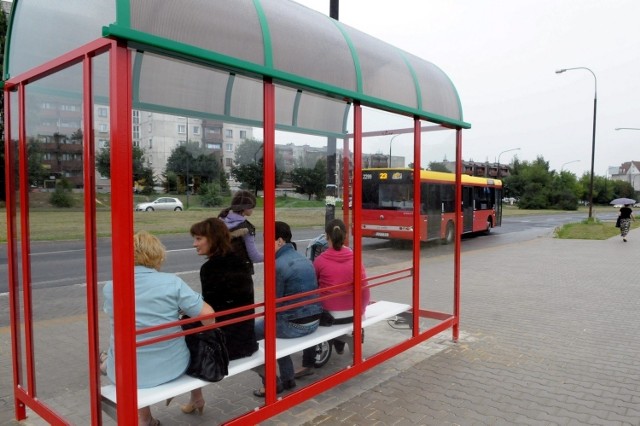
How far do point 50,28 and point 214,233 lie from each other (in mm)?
1541

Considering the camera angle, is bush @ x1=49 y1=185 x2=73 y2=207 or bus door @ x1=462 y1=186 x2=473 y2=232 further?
bus door @ x1=462 y1=186 x2=473 y2=232

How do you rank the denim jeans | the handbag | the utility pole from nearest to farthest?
the handbag < the denim jeans < the utility pole

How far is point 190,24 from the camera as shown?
275 cm

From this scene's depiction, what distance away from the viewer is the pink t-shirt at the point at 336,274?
4.25 meters

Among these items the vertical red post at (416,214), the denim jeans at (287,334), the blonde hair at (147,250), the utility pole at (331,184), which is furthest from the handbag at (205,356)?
the vertical red post at (416,214)

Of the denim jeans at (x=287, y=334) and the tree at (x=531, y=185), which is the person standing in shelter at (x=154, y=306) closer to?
the denim jeans at (x=287, y=334)

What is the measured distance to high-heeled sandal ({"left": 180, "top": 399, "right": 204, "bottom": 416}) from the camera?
379 cm

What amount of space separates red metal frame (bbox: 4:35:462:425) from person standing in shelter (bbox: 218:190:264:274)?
17cm

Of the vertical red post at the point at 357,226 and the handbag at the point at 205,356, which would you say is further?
the vertical red post at the point at 357,226

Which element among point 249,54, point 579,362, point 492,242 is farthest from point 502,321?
point 492,242

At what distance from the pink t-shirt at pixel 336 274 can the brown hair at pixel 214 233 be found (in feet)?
3.45

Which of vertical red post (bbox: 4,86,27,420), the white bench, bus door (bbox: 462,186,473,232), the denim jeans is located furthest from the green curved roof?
bus door (bbox: 462,186,473,232)

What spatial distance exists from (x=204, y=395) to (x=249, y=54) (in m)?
2.66

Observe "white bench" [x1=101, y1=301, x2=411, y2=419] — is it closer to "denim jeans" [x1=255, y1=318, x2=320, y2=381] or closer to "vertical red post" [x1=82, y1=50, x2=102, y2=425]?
"denim jeans" [x1=255, y1=318, x2=320, y2=381]
